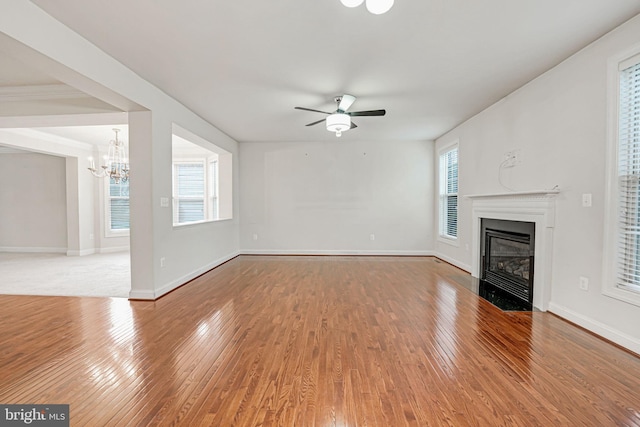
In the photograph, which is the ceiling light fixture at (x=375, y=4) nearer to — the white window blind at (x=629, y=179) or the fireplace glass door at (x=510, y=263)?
the white window blind at (x=629, y=179)

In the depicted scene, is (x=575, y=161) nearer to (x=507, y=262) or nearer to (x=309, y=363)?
(x=507, y=262)

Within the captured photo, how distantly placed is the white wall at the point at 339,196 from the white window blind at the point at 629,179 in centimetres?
428

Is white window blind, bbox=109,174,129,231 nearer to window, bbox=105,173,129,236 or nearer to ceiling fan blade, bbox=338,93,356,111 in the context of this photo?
window, bbox=105,173,129,236

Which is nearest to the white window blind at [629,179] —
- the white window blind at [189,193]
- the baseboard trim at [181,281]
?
the baseboard trim at [181,281]

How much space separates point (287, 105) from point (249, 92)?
2.14 feet

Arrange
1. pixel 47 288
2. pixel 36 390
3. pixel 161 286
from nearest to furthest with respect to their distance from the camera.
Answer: pixel 36 390, pixel 161 286, pixel 47 288

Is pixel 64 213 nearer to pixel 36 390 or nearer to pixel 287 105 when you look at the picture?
pixel 287 105

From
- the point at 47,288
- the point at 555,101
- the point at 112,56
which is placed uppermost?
the point at 112,56

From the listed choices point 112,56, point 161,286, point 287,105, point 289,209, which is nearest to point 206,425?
point 161,286

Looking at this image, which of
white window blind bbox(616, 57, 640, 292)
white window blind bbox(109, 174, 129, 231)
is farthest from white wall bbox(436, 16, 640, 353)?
white window blind bbox(109, 174, 129, 231)

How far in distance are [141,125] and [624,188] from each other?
4.94 metres

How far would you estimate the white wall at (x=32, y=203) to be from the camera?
7.32 metres

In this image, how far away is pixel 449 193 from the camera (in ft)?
20.3

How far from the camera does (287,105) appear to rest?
431 cm
